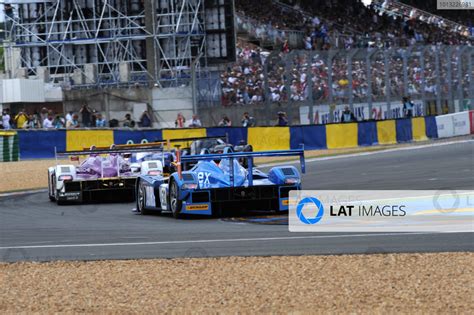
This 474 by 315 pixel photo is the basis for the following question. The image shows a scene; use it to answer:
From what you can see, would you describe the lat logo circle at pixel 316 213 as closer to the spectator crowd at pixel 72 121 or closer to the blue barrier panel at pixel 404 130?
the spectator crowd at pixel 72 121

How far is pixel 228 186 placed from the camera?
1513 centimetres

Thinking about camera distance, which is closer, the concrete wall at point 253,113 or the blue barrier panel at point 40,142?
the blue barrier panel at point 40,142

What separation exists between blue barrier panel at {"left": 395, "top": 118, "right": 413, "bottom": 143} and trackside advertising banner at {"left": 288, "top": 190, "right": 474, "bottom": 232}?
59.0 feet

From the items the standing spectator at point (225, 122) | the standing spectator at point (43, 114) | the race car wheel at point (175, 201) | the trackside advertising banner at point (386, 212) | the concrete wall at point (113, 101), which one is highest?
the concrete wall at point (113, 101)

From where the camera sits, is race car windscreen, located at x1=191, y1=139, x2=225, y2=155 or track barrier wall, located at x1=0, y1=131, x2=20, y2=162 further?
track barrier wall, located at x1=0, y1=131, x2=20, y2=162

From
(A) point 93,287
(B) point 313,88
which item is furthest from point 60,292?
(B) point 313,88

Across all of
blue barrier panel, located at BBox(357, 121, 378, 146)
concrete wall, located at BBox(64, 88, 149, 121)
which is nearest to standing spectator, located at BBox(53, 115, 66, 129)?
concrete wall, located at BBox(64, 88, 149, 121)

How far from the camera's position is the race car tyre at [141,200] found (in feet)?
55.4

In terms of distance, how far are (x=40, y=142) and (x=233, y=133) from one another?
583 cm

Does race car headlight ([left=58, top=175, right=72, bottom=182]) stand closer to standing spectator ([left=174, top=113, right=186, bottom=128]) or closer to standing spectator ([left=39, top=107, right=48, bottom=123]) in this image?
standing spectator ([left=174, top=113, right=186, bottom=128])

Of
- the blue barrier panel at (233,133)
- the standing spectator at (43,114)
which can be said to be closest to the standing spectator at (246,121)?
the blue barrier panel at (233,133)

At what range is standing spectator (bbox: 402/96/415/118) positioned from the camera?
35438 millimetres

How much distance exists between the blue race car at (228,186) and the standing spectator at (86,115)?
62.7 ft

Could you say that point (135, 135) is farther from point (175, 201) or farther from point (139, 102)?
point (175, 201)
